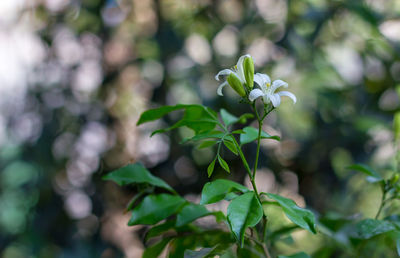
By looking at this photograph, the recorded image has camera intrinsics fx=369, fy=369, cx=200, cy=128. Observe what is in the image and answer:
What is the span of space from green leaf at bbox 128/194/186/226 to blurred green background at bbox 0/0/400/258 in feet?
2.03

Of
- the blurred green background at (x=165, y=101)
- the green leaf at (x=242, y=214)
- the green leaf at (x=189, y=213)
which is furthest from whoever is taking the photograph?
the blurred green background at (x=165, y=101)

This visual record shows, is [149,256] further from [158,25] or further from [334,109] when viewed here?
[158,25]

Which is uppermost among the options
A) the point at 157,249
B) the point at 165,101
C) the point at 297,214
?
the point at 297,214

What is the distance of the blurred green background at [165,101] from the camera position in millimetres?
1060

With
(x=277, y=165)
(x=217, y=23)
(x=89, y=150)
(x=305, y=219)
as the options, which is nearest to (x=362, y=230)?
(x=305, y=219)

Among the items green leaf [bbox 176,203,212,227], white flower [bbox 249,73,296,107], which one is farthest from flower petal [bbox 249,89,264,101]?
green leaf [bbox 176,203,212,227]

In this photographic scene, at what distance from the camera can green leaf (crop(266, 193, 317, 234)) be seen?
0.31 m

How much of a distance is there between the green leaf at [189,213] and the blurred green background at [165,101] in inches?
24.4

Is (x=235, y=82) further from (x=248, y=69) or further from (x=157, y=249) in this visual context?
(x=157, y=249)

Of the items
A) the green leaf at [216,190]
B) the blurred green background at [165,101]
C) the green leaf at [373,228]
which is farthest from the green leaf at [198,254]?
the blurred green background at [165,101]

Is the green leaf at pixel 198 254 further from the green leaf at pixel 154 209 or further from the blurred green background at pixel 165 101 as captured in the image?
the blurred green background at pixel 165 101

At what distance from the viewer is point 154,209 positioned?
399 millimetres

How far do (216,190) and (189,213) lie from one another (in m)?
0.08

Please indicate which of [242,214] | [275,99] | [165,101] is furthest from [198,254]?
[165,101]
